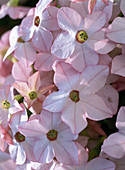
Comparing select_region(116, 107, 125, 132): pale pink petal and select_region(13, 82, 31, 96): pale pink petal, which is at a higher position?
select_region(13, 82, 31, 96): pale pink petal

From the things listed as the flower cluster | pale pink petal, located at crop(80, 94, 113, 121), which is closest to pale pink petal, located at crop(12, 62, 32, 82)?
the flower cluster

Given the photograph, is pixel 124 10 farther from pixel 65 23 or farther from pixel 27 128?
pixel 27 128

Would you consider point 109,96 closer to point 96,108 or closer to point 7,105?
point 96,108

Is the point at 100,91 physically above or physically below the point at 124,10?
below

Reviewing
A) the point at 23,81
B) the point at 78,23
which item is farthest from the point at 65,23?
the point at 23,81

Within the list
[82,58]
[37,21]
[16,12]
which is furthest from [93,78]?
[16,12]

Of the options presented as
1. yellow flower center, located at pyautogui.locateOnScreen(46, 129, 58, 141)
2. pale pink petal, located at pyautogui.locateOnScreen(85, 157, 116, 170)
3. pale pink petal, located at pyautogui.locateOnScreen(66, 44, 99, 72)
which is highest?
pale pink petal, located at pyautogui.locateOnScreen(66, 44, 99, 72)

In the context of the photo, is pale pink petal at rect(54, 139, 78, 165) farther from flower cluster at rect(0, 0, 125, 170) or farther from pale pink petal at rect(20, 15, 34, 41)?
pale pink petal at rect(20, 15, 34, 41)
